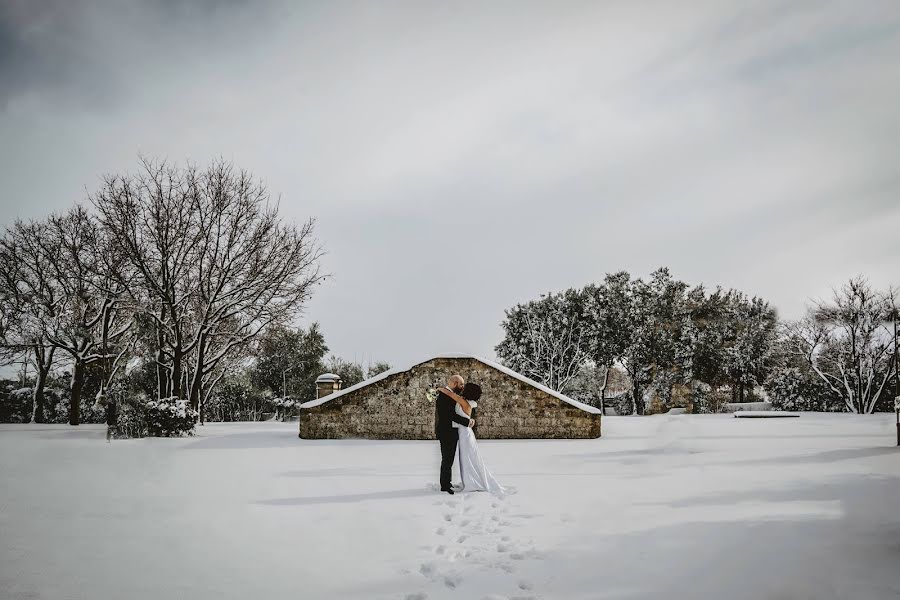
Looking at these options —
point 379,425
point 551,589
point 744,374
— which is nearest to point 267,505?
point 551,589

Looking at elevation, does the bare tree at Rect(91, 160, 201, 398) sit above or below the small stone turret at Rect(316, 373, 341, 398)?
above

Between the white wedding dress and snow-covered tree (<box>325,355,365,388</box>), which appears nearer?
the white wedding dress

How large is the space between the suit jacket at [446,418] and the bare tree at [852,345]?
30.7 metres

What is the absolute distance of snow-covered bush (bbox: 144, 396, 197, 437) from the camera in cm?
1697

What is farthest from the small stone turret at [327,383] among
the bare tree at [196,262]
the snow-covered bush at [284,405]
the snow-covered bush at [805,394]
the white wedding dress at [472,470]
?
the snow-covered bush at [805,394]

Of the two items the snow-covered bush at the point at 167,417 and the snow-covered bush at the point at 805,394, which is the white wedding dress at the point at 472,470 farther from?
the snow-covered bush at the point at 805,394

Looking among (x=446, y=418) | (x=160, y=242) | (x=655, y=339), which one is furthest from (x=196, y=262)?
→ (x=655, y=339)

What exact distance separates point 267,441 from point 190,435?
3.57 meters

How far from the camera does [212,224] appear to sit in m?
20.2

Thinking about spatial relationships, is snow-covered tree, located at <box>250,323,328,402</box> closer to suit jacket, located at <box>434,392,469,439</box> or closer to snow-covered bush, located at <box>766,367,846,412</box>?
snow-covered bush, located at <box>766,367,846,412</box>

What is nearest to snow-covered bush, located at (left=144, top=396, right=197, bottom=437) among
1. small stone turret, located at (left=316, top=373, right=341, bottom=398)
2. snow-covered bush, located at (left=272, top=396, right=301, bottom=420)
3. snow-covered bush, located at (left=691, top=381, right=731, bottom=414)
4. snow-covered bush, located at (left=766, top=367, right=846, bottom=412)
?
small stone turret, located at (left=316, top=373, right=341, bottom=398)

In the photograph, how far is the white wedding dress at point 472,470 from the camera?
24.8 ft

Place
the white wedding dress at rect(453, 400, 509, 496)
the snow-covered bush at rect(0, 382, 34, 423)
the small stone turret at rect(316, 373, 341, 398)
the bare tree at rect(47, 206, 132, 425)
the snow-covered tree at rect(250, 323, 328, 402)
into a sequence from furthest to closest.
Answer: the snow-covered tree at rect(250, 323, 328, 402) < the snow-covered bush at rect(0, 382, 34, 423) < the bare tree at rect(47, 206, 132, 425) < the small stone turret at rect(316, 373, 341, 398) < the white wedding dress at rect(453, 400, 509, 496)

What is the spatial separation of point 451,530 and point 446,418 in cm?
234
